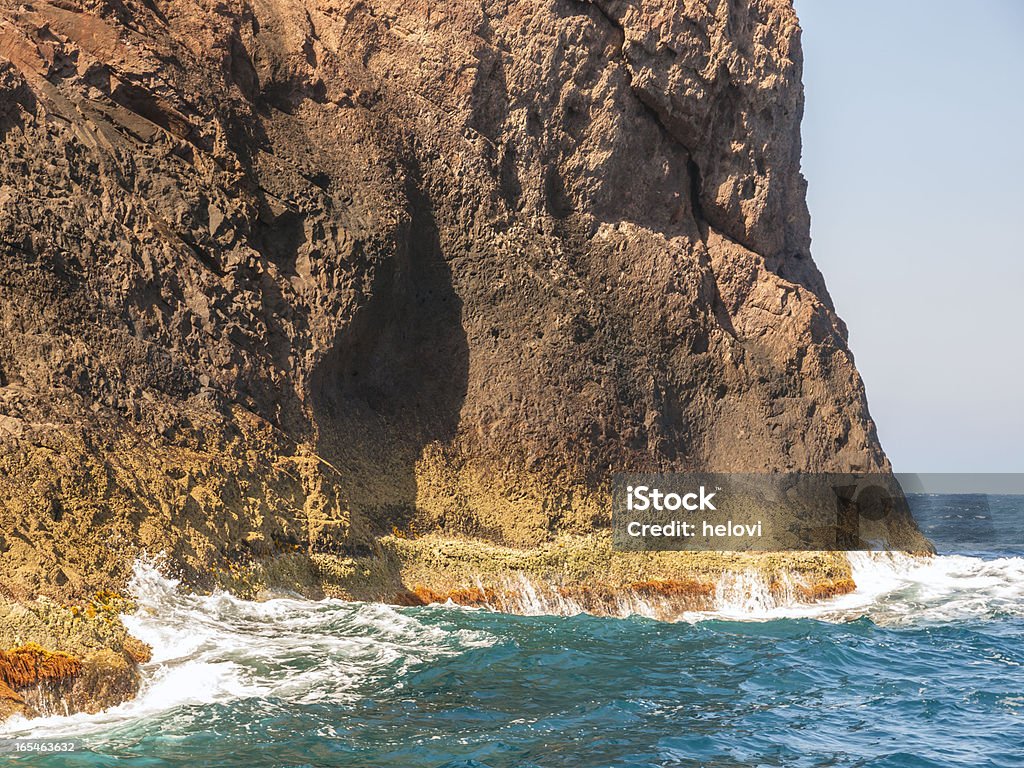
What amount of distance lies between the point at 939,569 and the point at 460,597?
11857 mm

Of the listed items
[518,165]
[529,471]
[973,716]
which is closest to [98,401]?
[529,471]

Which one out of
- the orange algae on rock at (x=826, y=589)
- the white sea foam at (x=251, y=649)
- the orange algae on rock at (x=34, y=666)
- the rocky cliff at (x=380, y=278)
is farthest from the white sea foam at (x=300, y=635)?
the rocky cliff at (x=380, y=278)

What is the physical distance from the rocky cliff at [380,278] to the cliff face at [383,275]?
5cm

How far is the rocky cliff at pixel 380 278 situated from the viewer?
47.7 ft

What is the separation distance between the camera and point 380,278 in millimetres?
18844

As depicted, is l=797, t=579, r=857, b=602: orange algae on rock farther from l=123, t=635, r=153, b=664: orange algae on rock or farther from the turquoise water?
l=123, t=635, r=153, b=664: orange algae on rock

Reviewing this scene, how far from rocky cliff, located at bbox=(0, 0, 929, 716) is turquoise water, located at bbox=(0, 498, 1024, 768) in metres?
1.82

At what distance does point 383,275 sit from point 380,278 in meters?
0.10

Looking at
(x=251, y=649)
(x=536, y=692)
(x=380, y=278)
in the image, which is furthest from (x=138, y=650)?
(x=380, y=278)

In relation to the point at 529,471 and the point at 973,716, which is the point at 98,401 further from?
the point at 973,716

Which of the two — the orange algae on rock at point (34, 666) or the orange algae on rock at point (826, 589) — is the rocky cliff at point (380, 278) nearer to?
the orange algae on rock at point (34, 666)

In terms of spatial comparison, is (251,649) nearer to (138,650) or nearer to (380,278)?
(138,650)

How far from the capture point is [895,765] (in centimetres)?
991

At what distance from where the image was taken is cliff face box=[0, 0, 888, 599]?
1458cm
